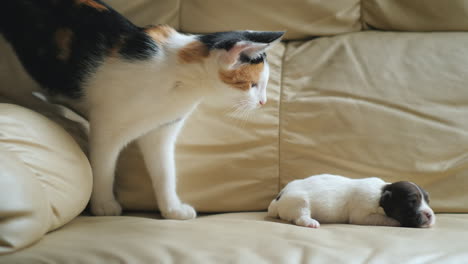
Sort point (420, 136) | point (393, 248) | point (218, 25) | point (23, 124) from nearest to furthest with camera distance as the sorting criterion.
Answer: point (393, 248) < point (23, 124) < point (420, 136) < point (218, 25)

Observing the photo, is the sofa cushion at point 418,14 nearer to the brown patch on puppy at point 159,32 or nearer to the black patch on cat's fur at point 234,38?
the black patch on cat's fur at point 234,38

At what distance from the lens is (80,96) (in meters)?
1.36

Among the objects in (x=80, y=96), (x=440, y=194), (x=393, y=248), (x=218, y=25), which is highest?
(x=218, y=25)

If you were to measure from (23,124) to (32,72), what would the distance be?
30 cm

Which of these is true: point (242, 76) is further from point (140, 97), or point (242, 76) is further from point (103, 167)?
point (103, 167)

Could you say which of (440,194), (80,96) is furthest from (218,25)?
(440,194)

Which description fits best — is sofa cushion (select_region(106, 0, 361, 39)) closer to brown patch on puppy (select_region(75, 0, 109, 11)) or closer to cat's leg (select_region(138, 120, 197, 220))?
brown patch on puppy (select_region(75, 0, 109, 11))

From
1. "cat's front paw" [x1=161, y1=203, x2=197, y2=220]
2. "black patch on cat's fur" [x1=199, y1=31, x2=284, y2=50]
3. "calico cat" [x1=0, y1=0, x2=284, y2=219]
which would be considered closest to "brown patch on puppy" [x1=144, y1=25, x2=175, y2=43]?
"calico cat" [x1=0, y1=0, x2=284, y2=219]

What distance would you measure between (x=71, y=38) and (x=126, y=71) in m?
0.19

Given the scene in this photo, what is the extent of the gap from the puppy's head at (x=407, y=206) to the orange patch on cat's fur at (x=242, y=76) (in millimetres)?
434

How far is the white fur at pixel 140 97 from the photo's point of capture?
1277 mm

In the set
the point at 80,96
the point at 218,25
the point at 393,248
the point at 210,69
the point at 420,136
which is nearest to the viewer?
the point at 393,248

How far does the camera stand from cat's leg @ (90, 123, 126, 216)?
1317 millimetres

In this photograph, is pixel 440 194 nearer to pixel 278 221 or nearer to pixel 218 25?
pixel 278 221
